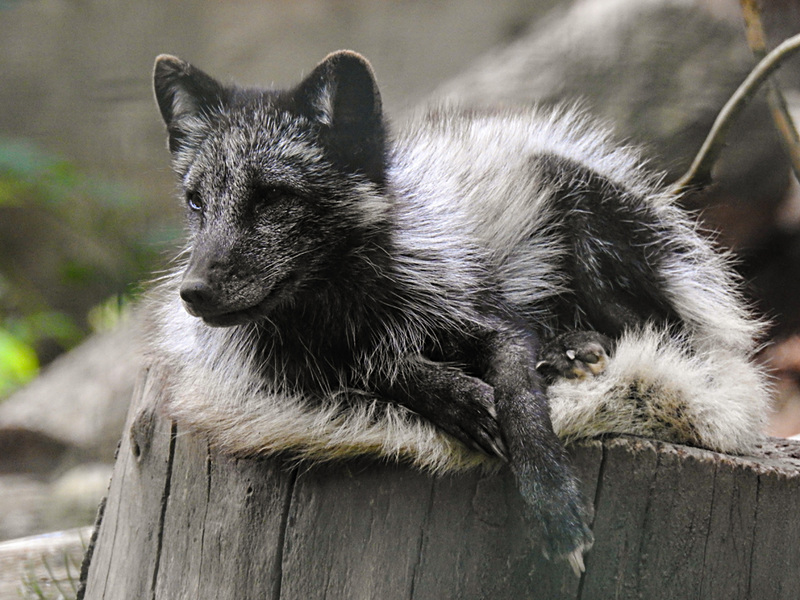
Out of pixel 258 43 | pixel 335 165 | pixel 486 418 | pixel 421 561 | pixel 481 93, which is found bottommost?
pixel 421 561

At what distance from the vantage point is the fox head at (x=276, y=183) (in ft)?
8.09

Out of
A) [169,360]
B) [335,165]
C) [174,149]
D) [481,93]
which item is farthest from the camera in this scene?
[481,93]

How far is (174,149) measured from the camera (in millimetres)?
2959

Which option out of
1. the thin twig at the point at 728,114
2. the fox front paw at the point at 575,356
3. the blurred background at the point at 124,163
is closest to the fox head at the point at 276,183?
the fox front paw at the point at 575,356

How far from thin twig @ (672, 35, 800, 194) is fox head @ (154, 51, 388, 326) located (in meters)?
1.76

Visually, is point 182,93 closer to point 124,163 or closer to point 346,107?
point 346,107

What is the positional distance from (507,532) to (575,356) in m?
0.74

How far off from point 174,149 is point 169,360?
864 millimetres

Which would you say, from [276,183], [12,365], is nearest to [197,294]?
[276,183]

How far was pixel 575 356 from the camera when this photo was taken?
280cm

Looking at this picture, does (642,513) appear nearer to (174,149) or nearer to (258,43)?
(174,149)

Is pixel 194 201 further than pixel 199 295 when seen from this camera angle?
Yes

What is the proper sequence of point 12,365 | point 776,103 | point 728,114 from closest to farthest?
1. point 728,114
2. point 776,103
3. point 12,365

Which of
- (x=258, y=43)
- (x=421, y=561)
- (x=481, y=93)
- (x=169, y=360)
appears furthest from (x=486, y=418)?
(x=258, y=43)
